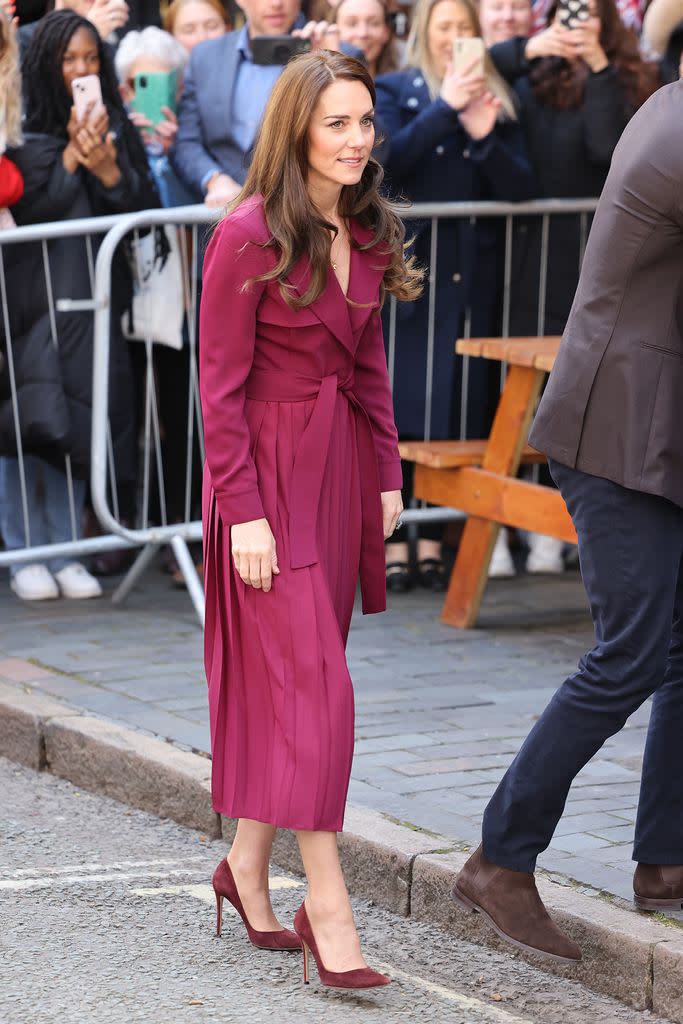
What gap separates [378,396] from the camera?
4.13 metres

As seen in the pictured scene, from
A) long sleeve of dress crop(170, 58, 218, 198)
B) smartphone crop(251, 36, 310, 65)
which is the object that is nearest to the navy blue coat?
smartphone crop(251, 36, 310, 65)

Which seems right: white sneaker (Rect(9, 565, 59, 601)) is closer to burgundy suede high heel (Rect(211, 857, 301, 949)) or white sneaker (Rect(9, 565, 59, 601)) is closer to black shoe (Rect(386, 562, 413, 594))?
black shoe (Rect(386, 562, 413, 594))

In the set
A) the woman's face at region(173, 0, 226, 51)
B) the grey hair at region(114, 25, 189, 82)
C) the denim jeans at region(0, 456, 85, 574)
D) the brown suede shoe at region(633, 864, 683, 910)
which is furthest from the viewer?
the woman's face at region(173, 0, 226, 51)

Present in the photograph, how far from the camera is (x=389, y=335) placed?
7.79 meters

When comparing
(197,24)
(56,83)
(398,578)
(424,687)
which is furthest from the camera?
(197,24)

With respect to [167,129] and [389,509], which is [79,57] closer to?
[167,129]

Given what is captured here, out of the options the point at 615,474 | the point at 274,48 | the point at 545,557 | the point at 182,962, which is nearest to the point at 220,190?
the point at 274,48

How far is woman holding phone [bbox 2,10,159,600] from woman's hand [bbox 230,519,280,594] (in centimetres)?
344

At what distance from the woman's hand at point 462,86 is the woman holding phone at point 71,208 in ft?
4.24

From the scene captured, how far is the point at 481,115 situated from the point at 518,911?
4.34m

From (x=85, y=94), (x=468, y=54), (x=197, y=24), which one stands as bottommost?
(x=85, y=94)

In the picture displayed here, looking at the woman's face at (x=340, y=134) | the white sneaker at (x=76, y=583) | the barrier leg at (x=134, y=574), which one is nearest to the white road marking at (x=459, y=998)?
the woman's face at (x=340, y=134)

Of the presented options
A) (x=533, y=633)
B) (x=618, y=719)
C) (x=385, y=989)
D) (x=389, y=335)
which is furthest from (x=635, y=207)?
(x=389, y=335)

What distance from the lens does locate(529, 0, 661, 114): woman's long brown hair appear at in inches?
301
